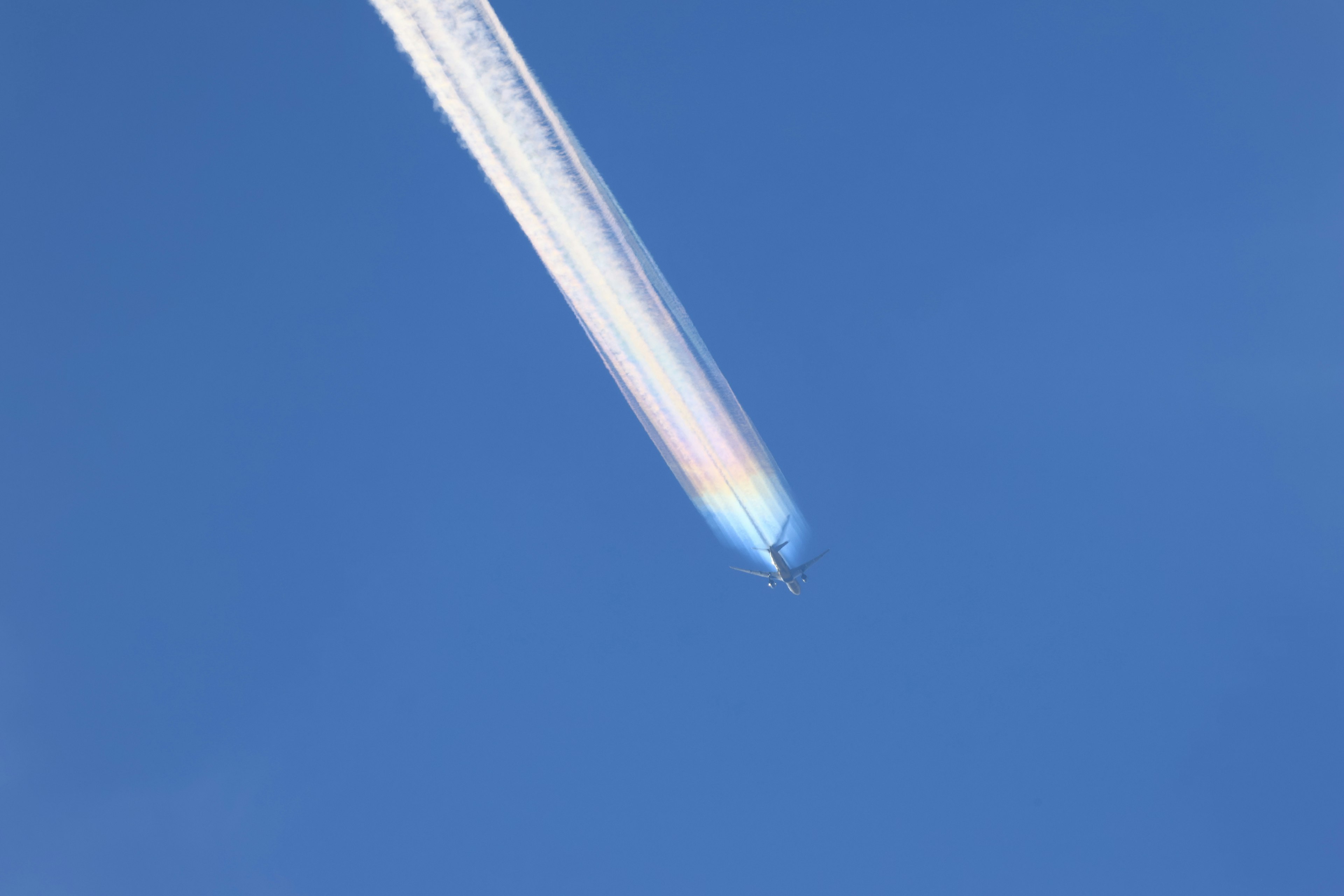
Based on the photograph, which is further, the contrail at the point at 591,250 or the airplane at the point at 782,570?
the airplane at the point at 782,570

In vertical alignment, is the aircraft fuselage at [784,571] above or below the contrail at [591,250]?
below

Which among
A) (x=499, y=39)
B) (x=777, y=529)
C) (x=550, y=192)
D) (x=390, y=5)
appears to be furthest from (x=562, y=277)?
(x=777, y=529)

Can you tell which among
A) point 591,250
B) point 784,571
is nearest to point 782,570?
point 784,571

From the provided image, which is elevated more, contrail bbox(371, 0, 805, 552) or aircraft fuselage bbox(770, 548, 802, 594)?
contrail bbox(371, 0, 805, 552)

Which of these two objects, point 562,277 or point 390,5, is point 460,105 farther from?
point 562,277

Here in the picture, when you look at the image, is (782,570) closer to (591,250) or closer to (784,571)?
(784,571)
